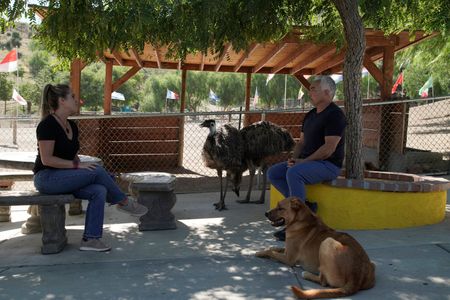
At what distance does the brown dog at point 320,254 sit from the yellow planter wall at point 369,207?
3.79 feet

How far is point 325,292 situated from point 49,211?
2.84 m

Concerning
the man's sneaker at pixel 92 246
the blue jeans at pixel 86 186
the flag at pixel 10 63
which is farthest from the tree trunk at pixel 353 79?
the flag at pixel 10 63

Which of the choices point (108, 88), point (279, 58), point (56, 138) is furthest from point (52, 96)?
point (279, 58)

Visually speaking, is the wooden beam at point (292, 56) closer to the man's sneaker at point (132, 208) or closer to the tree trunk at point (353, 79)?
the tree trunk at point (353, 79)

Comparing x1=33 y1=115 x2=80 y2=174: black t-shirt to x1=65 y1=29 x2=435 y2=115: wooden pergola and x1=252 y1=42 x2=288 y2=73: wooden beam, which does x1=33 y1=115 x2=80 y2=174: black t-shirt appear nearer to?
x1=65 y1=29 x2=435 y2=115: wooden pergola

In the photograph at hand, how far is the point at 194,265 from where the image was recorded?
4.29 m

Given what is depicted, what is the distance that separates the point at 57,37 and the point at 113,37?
776 millimetres

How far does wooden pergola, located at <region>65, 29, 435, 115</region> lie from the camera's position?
9.36 metres

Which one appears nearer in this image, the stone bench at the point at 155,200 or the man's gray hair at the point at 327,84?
the man's gray hair at the point at 327,84

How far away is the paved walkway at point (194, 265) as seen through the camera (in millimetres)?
3645

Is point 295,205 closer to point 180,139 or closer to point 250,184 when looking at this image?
point 250,184

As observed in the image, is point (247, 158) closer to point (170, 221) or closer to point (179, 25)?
point (170, 221)

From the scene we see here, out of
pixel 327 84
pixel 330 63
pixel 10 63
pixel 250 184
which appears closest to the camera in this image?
pixel 327 84

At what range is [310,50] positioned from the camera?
1033 centimetres
